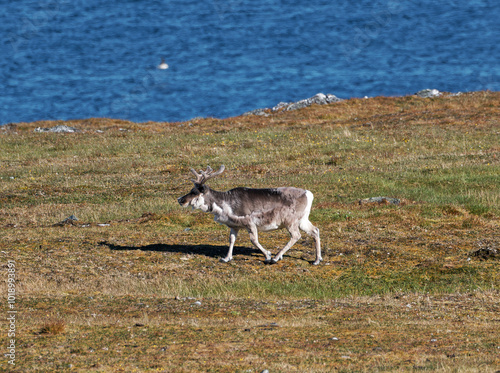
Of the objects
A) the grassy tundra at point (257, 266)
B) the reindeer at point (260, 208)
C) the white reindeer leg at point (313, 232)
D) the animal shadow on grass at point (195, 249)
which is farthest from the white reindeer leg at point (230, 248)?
the white reindeer leg at point (313, 232)

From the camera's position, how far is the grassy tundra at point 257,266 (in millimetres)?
13344

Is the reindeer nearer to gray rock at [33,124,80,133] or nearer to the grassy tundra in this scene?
the grassy tundra

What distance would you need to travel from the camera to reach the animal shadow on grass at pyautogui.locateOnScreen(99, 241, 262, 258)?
22875 mm

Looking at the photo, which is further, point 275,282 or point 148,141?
point 148,141

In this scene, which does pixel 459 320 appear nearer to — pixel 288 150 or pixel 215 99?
pixel 288 150

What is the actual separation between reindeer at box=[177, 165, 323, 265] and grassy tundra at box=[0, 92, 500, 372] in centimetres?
116

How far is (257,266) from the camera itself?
21.3 metres

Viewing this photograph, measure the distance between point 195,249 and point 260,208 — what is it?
3353 millimetres

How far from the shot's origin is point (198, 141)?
5519 centimetres

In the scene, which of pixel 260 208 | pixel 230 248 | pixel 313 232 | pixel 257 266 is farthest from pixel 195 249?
pixel 313 232

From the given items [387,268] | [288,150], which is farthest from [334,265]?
[288,150]

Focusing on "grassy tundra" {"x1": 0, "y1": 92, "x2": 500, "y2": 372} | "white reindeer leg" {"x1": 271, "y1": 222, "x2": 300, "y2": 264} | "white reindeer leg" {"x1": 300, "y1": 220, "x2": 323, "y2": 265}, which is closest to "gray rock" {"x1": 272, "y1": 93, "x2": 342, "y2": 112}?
"grassy tundra" {"x1": 0, "y1": 92, "x2": 500, "y2": 372}

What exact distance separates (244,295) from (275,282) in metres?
1.28

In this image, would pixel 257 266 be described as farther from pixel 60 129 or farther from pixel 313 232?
pixel 60 129
